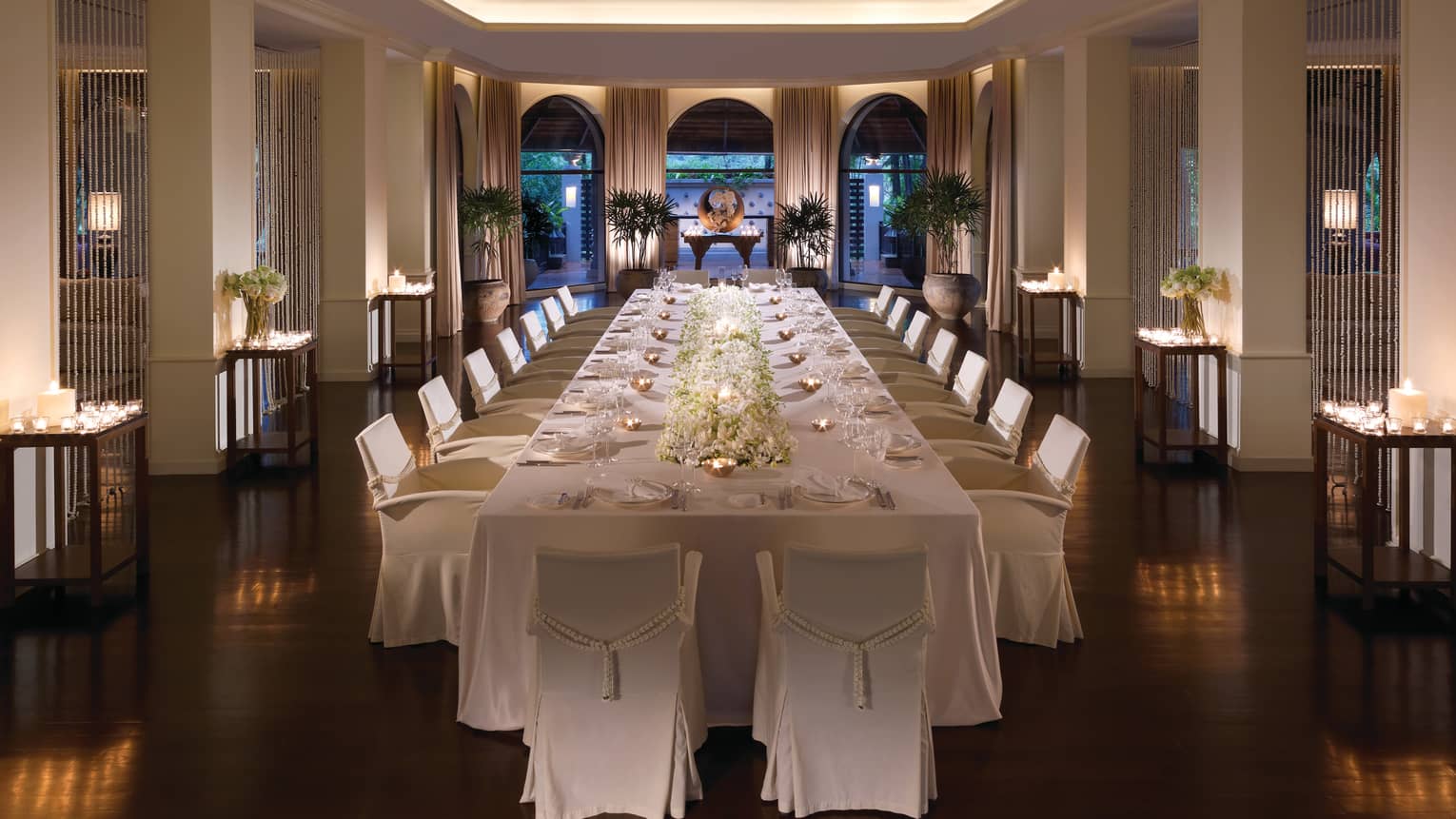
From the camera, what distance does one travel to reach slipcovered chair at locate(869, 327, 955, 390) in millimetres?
8273

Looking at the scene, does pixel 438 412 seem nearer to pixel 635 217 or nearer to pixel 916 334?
pixel 916 334

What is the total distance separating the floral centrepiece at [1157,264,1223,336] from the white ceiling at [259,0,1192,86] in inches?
149

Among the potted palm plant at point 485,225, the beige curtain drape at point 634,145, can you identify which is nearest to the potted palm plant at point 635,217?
the beige curtain drape at point 634,145

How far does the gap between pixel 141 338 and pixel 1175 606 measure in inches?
279

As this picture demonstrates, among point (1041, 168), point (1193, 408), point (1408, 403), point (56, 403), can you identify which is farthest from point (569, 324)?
point (1408, 403)

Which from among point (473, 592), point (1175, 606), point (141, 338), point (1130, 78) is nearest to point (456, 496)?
point (473, 592)

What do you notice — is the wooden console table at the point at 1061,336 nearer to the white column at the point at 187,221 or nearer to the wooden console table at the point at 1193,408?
the wooden console table at the point at 1193,408

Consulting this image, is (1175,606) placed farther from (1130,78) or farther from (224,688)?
(1130,78)

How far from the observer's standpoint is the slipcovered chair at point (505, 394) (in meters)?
6.89

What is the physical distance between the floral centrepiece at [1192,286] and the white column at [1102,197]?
3536 mm

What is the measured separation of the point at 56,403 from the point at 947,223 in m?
12.7

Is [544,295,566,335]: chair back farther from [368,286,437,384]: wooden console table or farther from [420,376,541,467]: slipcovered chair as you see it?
[420,376,541,467]: slipcovered chair

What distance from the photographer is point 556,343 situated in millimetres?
10234

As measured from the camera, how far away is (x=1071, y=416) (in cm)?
992
